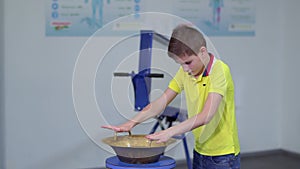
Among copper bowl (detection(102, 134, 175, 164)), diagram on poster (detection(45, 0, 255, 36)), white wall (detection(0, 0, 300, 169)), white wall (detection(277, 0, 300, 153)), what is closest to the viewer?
copper bowl (detection(102, 134, 175, 164))

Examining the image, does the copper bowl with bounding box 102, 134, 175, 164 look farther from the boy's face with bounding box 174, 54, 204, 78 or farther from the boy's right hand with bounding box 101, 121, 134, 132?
the boy's face with bounding box 174, 54, 204, 78

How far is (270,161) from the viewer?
12.6 feet

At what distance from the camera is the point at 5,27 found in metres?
2.98

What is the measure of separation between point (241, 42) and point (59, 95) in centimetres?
159

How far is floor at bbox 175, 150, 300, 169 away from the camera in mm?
3649

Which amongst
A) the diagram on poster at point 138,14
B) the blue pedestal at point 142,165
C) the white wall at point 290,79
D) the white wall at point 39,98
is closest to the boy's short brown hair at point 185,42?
the blue pedestal at point 142,165

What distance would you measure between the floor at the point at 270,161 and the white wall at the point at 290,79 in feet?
0.25

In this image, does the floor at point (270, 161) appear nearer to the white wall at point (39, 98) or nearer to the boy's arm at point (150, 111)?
the white wall at point (39, 98)

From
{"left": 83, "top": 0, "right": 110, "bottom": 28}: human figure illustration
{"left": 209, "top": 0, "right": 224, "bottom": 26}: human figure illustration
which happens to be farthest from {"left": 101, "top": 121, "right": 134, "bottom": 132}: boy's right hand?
{"left": 209, "top": 0, "right": 224, "bottom": 26}: human figure illustration

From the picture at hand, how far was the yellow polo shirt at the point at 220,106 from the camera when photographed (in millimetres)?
1662

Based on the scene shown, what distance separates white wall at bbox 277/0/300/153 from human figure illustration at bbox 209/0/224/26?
665 millimetres

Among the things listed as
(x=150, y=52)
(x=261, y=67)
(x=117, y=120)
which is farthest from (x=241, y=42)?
(x=150, y=52)

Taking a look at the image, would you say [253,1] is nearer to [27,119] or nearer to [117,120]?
[117,120]

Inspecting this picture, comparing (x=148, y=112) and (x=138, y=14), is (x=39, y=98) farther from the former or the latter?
(x=148, y=112)
